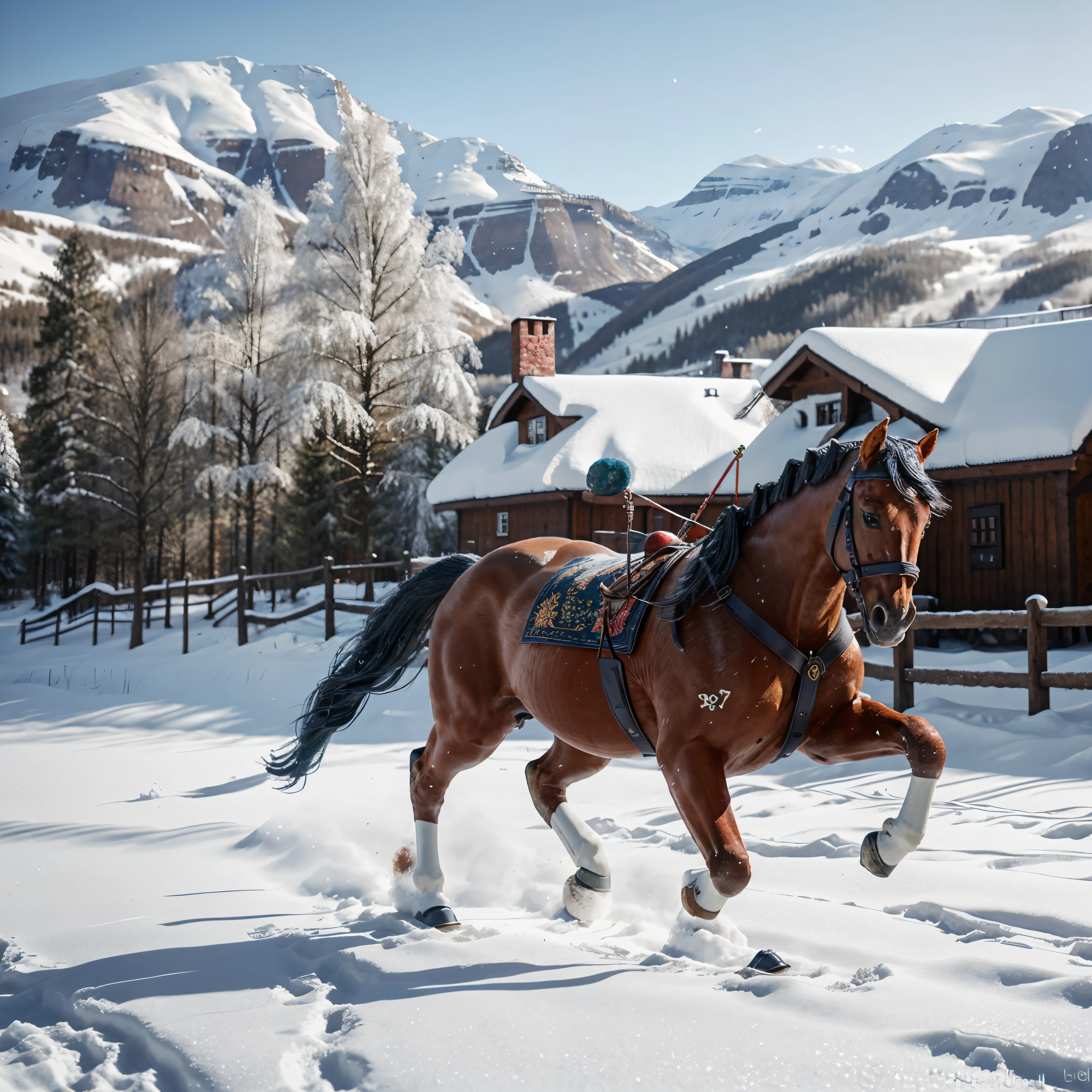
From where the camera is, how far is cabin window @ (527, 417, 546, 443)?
901 inches

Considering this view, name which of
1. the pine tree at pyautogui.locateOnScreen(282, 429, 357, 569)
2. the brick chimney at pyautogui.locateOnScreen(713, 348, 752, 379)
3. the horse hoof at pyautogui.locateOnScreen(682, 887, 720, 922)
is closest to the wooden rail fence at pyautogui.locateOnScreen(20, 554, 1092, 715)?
the pine tree at pyautogui.locateOnScreen(282, 429, 357, 569)

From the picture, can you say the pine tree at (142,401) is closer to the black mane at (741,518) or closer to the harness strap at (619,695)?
the harness strap at (619,695)

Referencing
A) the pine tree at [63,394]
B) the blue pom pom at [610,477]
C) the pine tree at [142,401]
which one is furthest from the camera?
the pine tree at [63,394]

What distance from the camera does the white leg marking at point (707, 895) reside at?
305cm

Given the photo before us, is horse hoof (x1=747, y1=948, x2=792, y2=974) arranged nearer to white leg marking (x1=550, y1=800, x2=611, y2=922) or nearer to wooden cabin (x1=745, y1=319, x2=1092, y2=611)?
white leg marking (x1=550, y1=800, x2=611, y2=922)

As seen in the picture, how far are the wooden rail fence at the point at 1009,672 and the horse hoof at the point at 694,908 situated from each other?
5.01 m

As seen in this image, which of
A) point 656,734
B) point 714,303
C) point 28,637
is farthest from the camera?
point 714,303

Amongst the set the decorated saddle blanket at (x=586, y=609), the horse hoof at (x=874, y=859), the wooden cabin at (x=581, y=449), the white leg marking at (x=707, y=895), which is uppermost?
the wooden cabin at (x=581, y=449)

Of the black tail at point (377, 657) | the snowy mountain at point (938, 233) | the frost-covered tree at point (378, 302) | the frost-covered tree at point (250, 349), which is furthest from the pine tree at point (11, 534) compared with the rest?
the snowy mountain at point (938, 233)

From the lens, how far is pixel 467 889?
4.59 metres

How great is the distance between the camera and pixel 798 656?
3002mm

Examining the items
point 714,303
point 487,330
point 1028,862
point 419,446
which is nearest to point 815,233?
point 714,303

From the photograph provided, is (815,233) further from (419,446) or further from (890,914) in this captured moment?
(890,914)

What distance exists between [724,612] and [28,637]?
27.0 m
